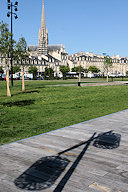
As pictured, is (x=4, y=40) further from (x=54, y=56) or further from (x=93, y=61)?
(x=93, y=61)

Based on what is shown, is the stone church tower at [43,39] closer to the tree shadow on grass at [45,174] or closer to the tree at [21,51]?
the tree at [21,51]

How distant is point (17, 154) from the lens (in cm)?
503

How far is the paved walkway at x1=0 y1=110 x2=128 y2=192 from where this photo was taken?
3602mm

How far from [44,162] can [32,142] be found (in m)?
1.47

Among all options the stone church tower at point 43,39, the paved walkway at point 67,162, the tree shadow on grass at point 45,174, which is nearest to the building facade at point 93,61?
the stone church tower at point 43,39

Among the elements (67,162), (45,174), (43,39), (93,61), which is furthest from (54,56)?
(45,174)

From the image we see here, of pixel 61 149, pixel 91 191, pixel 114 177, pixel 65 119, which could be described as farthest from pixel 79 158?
pixel 65 119

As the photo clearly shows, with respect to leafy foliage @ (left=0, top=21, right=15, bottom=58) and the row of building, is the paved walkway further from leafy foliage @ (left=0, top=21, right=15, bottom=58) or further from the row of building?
the row of building

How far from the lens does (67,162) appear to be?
4574 mm

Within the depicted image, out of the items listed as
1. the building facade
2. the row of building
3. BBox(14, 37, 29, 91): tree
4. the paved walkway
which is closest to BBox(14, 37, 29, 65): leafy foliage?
BBox(14, 37, 29, 91): tree

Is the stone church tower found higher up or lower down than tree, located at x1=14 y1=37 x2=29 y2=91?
higher up

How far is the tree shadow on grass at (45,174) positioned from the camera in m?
3.58

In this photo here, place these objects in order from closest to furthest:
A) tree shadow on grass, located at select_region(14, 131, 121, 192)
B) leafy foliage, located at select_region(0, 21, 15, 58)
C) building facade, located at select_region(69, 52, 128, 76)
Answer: tree shadow on grass, located at select_region(14, 131, 121, 192) → leafy foliage, located at select_region(0, 21, 15, 58) → building facade, located at select_region(69, 52, 128, 76)

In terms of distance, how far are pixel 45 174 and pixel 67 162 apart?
717mm
